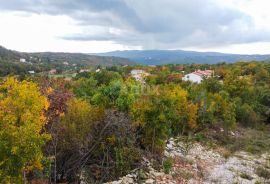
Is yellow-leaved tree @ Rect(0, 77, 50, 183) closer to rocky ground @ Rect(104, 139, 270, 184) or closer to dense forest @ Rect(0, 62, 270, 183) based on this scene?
dense forest @ Rect(0, 62, 270, 183)

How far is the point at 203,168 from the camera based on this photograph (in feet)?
64.5

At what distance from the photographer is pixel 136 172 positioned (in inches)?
629

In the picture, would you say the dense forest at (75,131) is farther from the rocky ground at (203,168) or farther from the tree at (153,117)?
the rocky ground at (203,168)


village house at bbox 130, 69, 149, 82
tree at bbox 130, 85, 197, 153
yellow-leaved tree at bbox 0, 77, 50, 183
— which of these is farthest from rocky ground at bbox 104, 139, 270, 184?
yellow-leaved tree at bbox 0, 77, 50, 183

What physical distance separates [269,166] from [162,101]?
9.10 metres

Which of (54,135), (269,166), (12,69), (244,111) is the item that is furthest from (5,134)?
(12,69)

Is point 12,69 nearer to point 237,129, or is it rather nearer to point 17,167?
point 237,129

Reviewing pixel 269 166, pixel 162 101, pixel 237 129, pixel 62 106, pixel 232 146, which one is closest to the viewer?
pixel 62 106

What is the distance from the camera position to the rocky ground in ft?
53.1

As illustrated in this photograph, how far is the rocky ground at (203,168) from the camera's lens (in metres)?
16.2

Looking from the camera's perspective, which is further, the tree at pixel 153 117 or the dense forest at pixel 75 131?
the tree at pixel 153 117

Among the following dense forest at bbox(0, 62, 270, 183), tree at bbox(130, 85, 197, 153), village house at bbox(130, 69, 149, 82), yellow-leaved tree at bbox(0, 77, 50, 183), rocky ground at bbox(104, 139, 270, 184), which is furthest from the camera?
village house at bbox(130, 69, 149, 82)


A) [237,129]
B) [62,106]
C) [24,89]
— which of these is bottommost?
[237,129]

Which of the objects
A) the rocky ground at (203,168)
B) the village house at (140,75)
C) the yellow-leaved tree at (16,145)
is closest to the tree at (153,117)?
the rocky ground at (203,168)
